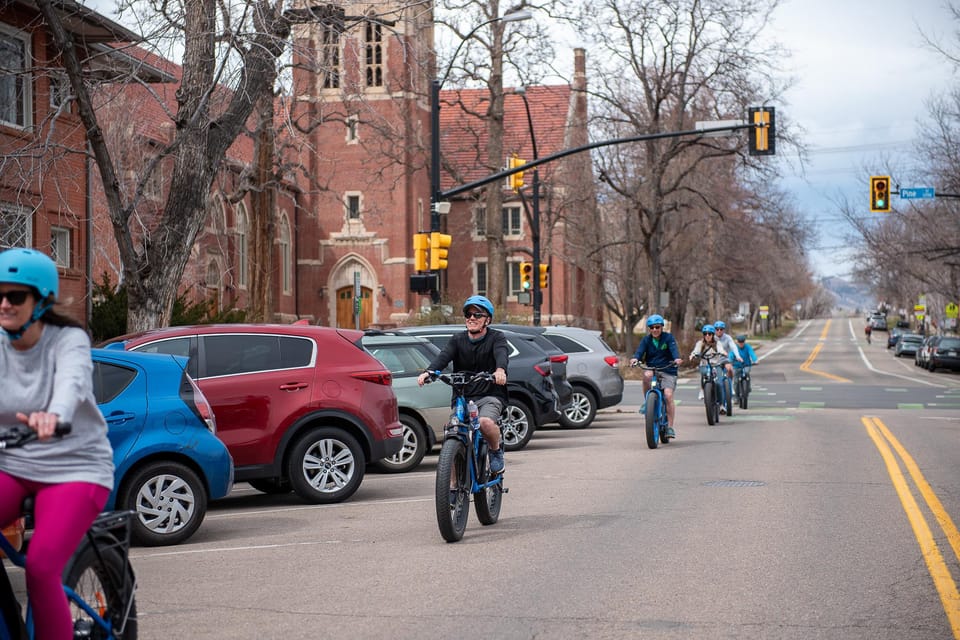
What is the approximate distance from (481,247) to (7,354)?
209ft

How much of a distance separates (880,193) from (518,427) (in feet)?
61.7

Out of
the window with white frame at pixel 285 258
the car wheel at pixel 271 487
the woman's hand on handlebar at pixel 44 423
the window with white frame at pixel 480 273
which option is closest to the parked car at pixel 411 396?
the car wheel at pixel 271 487

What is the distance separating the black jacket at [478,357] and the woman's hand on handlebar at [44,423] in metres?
5.60

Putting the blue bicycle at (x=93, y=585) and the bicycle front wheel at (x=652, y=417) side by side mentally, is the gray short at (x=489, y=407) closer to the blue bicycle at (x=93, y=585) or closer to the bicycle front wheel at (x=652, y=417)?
the blue bicycle at (x=93, y=585)

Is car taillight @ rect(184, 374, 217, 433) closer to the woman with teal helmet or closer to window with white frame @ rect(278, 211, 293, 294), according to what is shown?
the woman with teal helmet

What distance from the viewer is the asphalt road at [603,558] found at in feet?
21.4

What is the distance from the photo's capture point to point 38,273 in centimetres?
450

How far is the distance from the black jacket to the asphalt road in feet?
3.58

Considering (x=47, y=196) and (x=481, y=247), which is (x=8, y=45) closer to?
(x=47, y=196)

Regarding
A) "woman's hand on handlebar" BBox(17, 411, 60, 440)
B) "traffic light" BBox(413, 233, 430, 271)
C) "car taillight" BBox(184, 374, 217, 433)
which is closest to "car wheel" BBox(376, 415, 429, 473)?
"car taillight" BBox(184, 374, 217, 433)

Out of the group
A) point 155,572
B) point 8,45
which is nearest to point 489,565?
point 155,572

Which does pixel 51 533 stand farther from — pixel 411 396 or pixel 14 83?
pixel 14 83

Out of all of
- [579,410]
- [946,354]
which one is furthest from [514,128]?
[579,410]

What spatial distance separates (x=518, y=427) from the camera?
712 inches
